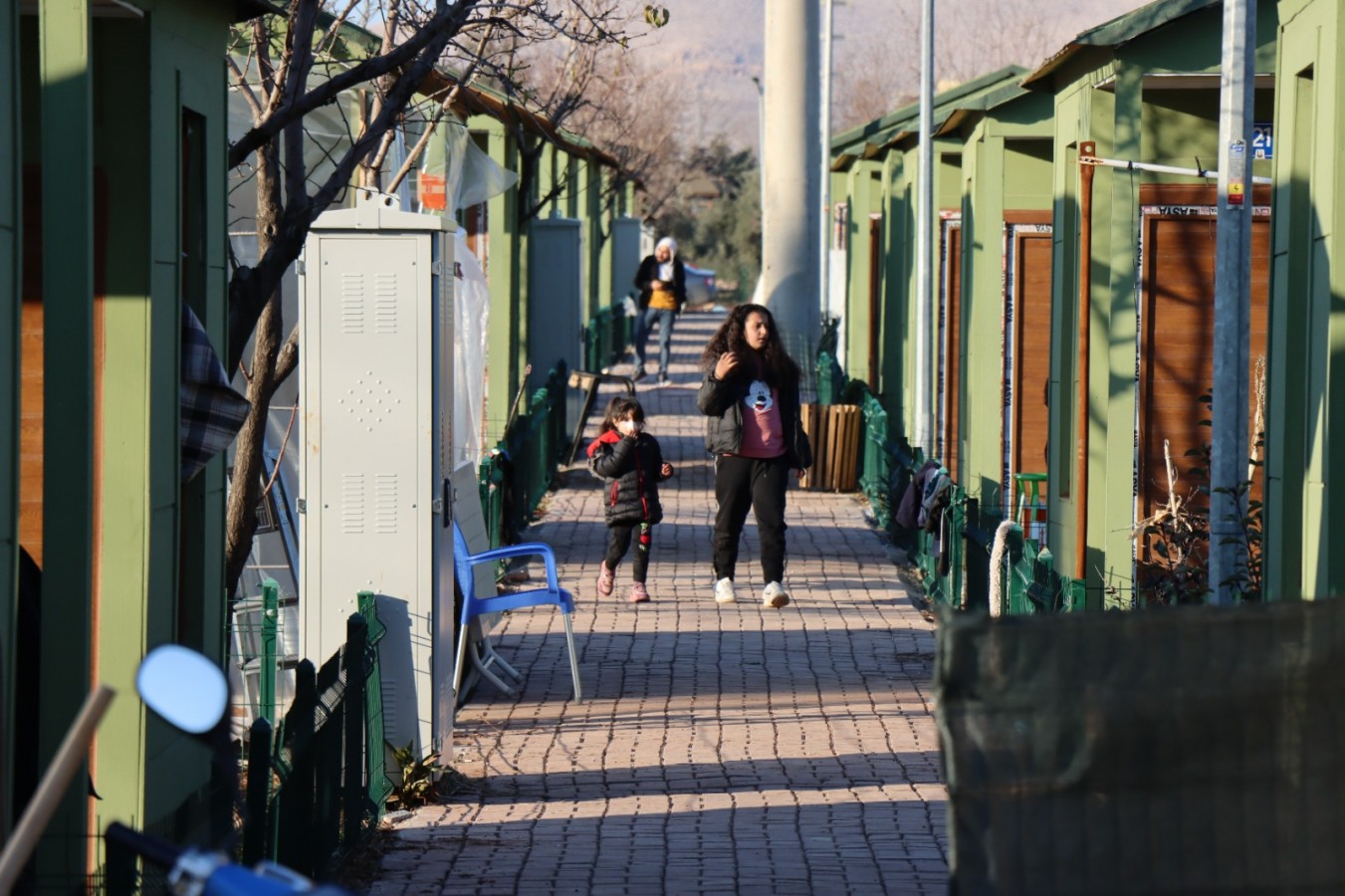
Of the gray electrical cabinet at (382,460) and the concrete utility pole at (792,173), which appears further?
the concrete utility pole at (792,173)

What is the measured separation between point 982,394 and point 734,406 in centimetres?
351

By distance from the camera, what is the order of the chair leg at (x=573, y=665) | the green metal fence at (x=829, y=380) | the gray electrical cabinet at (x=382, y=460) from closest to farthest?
1. the gray electrical cabinet at (x=382, y=460)
2. the chair leg at (x=573, y=665)
3. the green metal fence at (x=829, y=380)

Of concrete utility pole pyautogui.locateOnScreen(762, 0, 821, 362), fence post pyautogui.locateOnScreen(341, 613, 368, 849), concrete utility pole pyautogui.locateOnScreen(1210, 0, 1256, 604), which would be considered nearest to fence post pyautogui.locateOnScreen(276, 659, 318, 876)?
fence post pyautogui.locateOnScreen(341, 613, 368, 849)

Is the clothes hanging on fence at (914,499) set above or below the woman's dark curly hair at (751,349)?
below

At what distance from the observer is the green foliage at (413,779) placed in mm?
7973

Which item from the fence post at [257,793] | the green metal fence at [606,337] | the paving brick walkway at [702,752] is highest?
the green metal fence at [606,337]

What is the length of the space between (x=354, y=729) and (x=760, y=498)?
5.72m

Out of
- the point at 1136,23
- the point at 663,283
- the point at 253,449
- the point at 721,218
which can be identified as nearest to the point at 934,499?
the point at 1136,23

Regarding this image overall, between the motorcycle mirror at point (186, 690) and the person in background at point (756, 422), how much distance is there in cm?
956

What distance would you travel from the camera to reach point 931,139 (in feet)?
57.7

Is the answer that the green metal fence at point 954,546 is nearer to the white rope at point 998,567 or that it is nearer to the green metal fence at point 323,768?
the white rope at point 998,567

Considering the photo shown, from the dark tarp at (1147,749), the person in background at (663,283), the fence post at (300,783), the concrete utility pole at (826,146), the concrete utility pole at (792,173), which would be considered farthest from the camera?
the concrete utility pole at (826,146)

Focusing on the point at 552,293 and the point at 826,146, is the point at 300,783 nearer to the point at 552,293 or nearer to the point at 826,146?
the point at 552,293

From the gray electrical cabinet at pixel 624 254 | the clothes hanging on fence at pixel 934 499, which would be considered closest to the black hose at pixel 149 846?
the clothes hanging on fence at pixel 934 499
